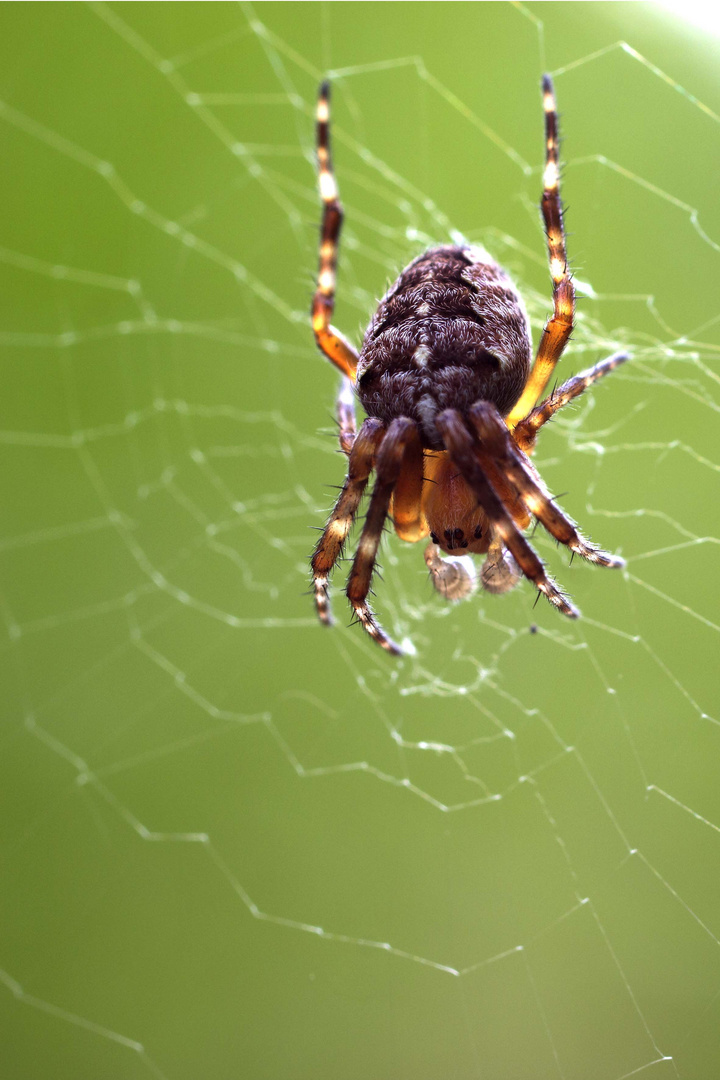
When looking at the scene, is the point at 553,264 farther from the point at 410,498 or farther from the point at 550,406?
the point at 410,498

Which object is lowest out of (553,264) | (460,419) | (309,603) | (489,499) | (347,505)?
(309,603)

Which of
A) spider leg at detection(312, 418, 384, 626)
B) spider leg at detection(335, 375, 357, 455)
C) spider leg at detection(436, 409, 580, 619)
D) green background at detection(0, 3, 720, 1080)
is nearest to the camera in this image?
spider leg at detection(436, 409, 580, 619)

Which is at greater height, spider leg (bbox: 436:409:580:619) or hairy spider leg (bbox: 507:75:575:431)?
hairy spider leg (bbox: 507:75:575:431)

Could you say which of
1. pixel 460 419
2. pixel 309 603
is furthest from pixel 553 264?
pixel 309 603

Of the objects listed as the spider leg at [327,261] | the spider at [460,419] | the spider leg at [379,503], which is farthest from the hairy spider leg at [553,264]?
the spider leg at [327,261]

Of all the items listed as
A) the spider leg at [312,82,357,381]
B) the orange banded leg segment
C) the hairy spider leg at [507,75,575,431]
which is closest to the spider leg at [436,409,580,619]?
the orange banded leg segment

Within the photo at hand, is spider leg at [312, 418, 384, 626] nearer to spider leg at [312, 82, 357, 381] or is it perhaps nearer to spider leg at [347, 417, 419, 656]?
spider leg at [347, 417, 419, 656]

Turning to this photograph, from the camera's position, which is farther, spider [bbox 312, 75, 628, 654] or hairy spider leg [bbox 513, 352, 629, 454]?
hairy spider leg [bbox 513, 352, 629, 454]

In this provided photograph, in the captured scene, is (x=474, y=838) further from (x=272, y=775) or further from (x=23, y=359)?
(x=23, y=359)
